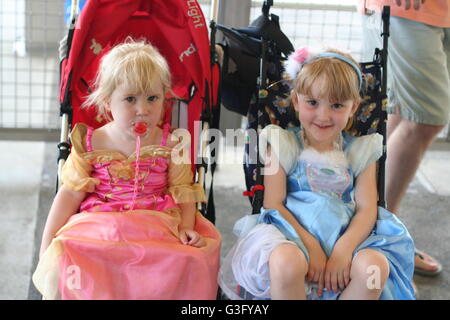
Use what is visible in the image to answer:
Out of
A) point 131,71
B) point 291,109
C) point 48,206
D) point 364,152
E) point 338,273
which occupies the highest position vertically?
point 131,71

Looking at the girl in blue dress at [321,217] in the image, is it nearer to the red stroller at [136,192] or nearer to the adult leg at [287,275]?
the adult leg at [287,275]

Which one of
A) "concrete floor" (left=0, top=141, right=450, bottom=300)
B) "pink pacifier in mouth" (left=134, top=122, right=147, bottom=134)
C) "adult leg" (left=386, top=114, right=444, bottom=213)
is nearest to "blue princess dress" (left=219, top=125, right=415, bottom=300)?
"pink pacifier in mouth" (left=134, top=122, right=147, bottom=134)

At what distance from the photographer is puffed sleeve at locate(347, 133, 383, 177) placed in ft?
7.15

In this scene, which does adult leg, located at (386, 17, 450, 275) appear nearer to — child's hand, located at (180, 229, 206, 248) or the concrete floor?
the concrete floor

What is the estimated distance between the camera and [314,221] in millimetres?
2029

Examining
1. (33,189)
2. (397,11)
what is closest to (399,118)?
(397,11)

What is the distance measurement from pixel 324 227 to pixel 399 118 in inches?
34.5

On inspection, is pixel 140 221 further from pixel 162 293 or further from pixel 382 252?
pixel 382 252

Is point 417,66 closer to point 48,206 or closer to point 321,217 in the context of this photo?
point 321,217

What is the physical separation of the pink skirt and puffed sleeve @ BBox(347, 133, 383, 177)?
565mm

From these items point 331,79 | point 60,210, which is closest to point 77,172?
point 60,210

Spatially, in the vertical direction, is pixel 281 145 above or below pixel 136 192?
above

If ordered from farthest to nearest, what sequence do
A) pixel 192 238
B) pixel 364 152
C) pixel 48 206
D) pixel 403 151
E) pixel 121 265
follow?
1. pixel 48 206
2. pixel 403 151
3. pixel 364 152
4. pixel 192 238
5. pixel 121 265

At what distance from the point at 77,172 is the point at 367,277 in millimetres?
859
